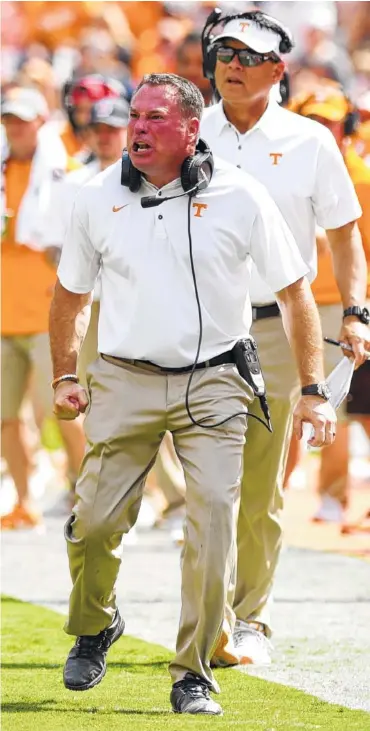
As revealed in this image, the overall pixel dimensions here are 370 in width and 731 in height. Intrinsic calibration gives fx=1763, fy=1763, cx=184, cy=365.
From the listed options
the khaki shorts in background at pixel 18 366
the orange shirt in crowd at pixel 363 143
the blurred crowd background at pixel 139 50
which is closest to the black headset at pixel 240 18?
the blurred crowd background at pixel 139 50

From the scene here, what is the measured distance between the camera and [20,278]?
1150 centimetres

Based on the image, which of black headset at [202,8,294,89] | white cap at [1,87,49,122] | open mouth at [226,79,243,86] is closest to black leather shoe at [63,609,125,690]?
open mouth at [226,79,243,86]

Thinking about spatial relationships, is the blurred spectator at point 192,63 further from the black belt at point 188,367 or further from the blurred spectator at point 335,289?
the black belt at point 188,367

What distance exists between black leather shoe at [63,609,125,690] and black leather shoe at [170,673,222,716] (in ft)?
1.27

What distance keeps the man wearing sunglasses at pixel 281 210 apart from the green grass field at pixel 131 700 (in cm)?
47

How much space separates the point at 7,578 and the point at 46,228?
2.33m

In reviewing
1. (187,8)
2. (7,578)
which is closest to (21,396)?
(7,578)

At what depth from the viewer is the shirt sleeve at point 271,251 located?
5.91 meters

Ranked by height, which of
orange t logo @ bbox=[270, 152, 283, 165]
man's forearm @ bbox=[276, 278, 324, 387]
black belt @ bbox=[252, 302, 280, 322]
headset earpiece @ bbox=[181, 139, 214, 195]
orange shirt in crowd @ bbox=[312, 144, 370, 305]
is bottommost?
orange shirt in crowd @ bbox=[312, 144, 370, 305]

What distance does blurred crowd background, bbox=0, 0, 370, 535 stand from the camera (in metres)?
13.1

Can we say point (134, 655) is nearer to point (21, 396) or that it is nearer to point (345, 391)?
point (345, 391)

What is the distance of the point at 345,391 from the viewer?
6754mm

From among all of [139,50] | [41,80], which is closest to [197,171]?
[41,80]

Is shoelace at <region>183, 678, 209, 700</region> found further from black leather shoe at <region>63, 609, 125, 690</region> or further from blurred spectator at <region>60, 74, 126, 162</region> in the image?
blurred spectator at <region>60, 74, 126, 162</region>
